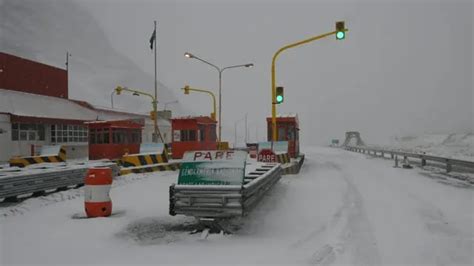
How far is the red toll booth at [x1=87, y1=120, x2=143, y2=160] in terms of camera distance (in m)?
23.8

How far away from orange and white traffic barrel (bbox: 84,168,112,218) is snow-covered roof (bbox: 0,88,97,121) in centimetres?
2195

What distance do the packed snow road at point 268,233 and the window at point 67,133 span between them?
21.9 metres

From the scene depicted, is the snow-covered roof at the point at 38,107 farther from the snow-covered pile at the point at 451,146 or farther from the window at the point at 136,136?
the snow-covered pile at the point at 451,146

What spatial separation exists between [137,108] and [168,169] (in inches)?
6459

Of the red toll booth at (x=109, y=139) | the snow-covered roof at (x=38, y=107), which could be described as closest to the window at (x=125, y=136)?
the red toll booth at (x=109, y=139)

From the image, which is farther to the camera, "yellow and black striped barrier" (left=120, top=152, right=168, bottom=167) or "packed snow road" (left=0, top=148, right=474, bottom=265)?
"yellow and black striped barrier" (left=120, top=152, right=168, bottom=167)

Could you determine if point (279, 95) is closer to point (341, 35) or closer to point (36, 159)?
point (341, 35)

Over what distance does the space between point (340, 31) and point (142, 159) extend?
1028cm

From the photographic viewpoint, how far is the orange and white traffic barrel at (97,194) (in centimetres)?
822

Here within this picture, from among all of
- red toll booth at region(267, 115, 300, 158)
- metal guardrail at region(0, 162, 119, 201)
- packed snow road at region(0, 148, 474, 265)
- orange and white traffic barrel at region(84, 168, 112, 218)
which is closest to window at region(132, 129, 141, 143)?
red toll booth at region(267, 115, 300, 158)

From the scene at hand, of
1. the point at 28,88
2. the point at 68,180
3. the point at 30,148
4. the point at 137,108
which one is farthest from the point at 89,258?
the point at 137,108

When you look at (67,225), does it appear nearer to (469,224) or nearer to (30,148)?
(469,224)

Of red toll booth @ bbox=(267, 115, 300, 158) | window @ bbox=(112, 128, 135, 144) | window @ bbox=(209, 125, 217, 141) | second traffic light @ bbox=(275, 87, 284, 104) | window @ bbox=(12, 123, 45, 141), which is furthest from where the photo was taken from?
window @ bbox=(209, 125, 217, 141)

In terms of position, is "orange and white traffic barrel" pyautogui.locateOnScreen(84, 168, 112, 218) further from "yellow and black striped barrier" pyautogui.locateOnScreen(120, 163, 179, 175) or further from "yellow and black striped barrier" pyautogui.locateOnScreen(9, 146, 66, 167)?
"yellow and black striped barrier" pyautogui.locateOnScreen(9, 146, 66, 167)
